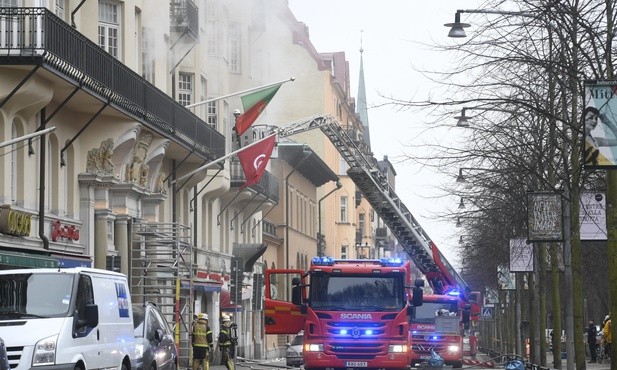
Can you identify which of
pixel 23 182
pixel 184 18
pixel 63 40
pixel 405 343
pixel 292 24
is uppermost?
pixel 292 24

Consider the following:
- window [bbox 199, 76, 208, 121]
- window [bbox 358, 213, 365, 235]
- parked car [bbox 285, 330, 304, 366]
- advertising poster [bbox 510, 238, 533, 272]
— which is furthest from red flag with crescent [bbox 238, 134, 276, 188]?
window [bbox 358, 213, 365, 235]

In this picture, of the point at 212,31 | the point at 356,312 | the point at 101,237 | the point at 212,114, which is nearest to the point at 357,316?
the point at 356,312

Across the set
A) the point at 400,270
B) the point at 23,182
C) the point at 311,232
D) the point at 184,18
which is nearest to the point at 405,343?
the point at 400,270

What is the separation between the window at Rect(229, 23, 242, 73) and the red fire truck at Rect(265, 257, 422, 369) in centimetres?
2639

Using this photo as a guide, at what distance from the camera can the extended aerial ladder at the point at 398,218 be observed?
55.0 metres

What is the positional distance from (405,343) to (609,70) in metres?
12.2

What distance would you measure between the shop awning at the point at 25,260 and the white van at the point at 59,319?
113 inches

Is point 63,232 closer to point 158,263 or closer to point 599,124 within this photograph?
point 158,263

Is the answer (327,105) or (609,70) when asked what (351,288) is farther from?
(327,105)

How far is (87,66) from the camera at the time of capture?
33156 millimetres

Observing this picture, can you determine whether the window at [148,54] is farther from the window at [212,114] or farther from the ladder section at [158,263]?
the window at [212,114]

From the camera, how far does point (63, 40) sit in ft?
102

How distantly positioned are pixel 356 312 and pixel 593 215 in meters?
5.73

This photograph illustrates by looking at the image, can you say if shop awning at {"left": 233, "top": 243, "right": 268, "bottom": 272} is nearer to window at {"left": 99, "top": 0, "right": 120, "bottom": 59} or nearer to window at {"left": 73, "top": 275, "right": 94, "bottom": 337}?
window at {"left": 99, "top": 0, "right": 120, "bottom": 59}
